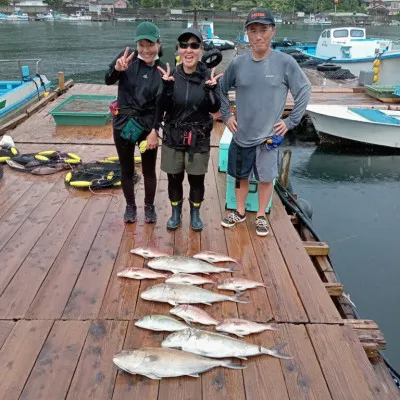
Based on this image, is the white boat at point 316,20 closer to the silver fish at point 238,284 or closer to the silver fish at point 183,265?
the silver fish at point 183,265

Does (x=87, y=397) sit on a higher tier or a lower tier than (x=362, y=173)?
higher

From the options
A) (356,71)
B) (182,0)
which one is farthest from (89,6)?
(356,71)

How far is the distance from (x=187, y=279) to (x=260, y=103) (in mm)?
1525

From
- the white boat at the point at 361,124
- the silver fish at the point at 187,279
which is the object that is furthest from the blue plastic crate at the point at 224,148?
the white boat at the point at 361,124

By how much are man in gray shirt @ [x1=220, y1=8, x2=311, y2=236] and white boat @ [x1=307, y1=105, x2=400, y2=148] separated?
675 cm

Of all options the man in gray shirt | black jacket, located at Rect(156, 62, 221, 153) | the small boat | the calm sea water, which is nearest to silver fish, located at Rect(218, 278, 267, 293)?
the man in gray shirt

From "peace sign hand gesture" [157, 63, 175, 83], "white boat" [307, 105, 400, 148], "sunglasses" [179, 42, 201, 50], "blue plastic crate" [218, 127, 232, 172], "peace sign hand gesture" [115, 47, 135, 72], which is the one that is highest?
"sunglasses" [179, 42, 201, 50]

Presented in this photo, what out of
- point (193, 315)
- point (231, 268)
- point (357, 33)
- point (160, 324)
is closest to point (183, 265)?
point (231, 268)

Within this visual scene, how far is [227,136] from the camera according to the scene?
14.9 feet

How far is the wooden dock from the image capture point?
2.02m

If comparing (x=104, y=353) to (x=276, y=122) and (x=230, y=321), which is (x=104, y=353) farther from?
(x=276, y=122)

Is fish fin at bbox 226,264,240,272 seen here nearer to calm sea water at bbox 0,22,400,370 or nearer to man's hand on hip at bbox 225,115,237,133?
man's hand on hip at bbox 225,115,237,133

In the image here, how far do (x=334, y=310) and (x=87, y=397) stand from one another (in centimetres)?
164

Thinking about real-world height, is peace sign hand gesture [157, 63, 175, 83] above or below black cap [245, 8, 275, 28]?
below
